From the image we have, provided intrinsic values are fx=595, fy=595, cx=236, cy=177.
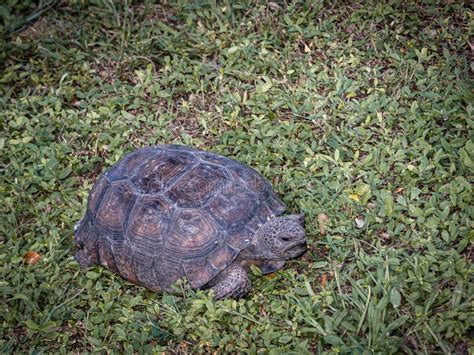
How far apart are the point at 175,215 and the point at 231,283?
64 cm

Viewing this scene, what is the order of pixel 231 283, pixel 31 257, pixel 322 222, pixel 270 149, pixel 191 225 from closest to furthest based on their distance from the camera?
pixel 231 283 → pixel 191 225 → pixel 322 222 → pixel 31 257 → pixel 270 149

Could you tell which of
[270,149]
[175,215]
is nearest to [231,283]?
[175,215]

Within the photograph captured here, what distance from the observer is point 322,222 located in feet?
14.8

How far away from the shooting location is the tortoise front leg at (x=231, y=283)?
4.06m

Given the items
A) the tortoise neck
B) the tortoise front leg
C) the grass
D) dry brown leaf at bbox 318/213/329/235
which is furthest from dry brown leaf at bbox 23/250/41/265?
dry brown leaf at bbox 318/213/329/235

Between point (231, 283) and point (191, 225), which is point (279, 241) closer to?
point (231, 283)

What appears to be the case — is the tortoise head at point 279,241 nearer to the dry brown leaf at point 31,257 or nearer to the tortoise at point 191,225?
the tortoise at point 191,225

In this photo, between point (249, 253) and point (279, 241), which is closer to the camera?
point (279, 241)

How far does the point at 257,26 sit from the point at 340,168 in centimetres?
241

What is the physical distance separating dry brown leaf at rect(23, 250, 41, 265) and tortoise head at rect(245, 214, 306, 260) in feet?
5.93

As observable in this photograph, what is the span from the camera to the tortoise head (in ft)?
13.6

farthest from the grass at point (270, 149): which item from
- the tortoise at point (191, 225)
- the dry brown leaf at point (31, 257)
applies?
the tortoise at point (191, 225)

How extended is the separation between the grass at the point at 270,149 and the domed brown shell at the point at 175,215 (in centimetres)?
22

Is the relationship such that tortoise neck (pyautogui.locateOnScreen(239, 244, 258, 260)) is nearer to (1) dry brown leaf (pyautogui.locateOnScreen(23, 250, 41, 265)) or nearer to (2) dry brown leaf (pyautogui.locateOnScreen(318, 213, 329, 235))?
(2) dry brown leaf (pyautogui.locateOnScreen(318, 213, 329, 235))
